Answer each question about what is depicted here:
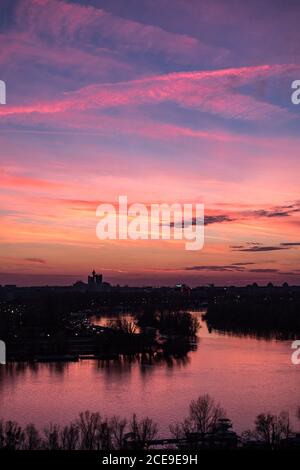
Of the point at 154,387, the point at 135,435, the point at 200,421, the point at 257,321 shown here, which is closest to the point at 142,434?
the point at 135,435

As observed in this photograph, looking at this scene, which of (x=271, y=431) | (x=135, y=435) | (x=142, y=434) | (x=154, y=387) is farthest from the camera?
(x=154, y=387)

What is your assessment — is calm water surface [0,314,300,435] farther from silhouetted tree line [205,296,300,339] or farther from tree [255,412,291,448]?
silhouetted tree line [205,296,300,339]

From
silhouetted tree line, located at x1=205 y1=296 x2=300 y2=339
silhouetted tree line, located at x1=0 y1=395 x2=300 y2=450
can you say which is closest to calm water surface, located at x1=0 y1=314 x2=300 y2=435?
silhouetted tree line, located at x1=0 y1=395 x2=300 y2=450

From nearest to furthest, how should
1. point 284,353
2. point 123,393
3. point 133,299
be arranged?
1. point 123,393
2. point 284,353
3. point 133,299

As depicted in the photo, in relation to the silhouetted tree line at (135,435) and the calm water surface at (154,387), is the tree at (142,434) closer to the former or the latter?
the silhouetted tree line at (135,435)

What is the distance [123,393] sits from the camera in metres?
5.32

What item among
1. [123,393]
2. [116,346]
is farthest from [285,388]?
[116,346]

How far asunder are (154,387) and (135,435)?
7.16ft

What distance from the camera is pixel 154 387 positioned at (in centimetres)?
561

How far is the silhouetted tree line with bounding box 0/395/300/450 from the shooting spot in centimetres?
332

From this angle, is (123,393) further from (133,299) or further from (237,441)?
(133,299)

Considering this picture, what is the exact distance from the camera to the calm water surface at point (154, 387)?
4.59 metres

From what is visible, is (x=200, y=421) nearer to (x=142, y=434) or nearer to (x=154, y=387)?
(x=142, y=434)
